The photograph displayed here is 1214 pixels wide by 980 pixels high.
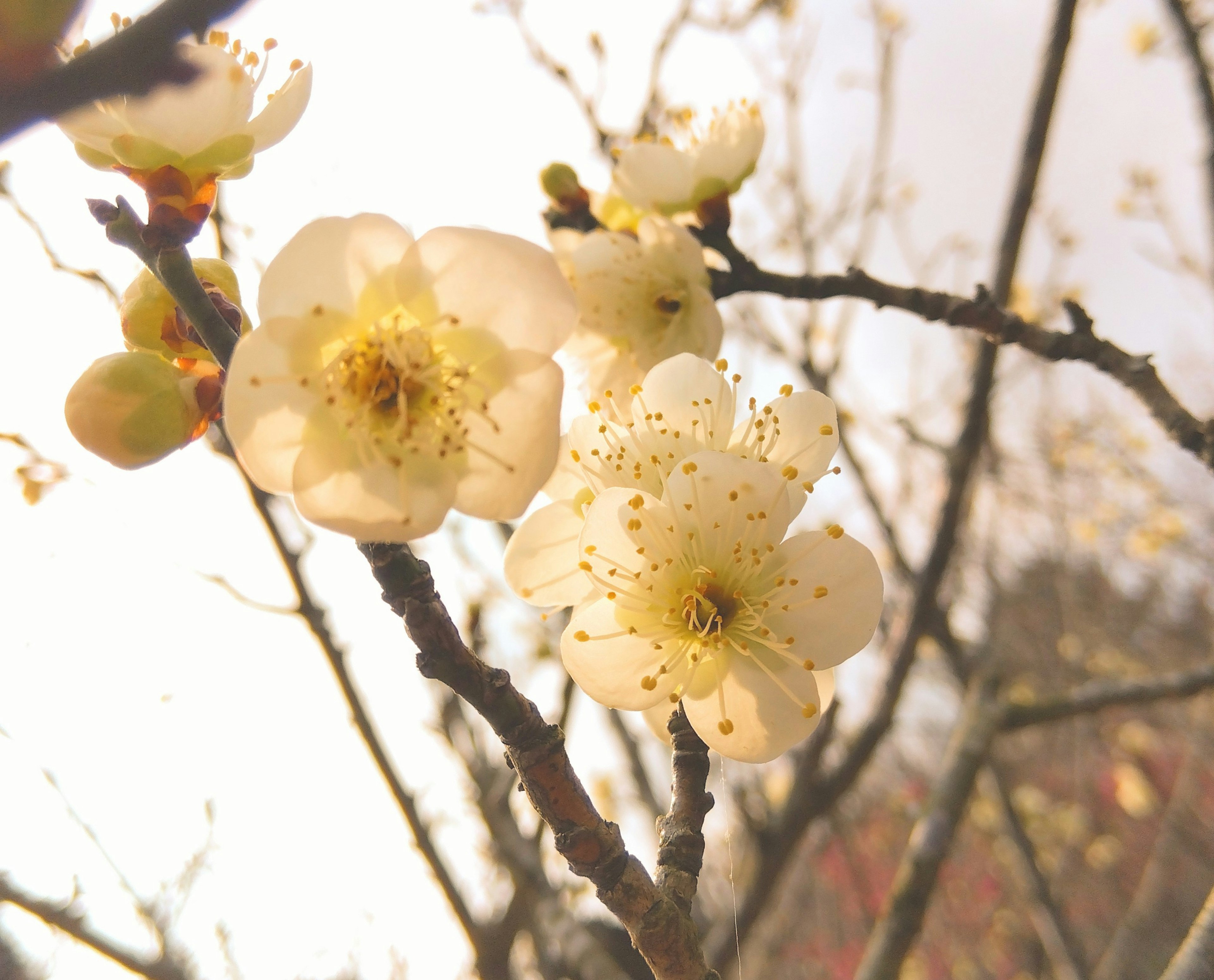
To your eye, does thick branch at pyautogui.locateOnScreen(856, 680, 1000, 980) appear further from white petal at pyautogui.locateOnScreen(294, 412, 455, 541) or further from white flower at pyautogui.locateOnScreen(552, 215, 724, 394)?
white petal at pyautogui.locateOnScreen(294, 412, 455, 541)

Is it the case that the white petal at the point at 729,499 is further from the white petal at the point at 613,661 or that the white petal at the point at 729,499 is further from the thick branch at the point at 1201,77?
the thick branch at the point at 1201,77

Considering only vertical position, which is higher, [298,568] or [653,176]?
[653,176]

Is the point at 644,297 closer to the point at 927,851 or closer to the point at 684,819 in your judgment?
the point at 684,819

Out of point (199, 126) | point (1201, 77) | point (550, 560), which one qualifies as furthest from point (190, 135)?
point (1201, 77)

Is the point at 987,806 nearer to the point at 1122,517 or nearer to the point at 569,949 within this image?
the point at 1122,517

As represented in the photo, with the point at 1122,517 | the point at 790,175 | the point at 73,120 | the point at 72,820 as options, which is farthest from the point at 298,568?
the point at 1122,517

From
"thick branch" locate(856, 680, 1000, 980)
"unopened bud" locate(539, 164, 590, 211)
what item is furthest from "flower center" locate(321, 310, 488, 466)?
"thick branch" locate(856, 680, 1000, 980)
